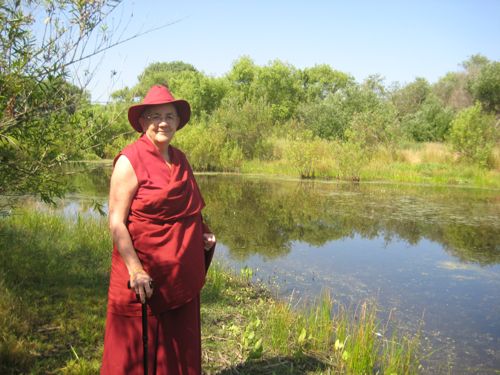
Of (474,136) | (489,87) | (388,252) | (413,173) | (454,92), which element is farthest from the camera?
(454,92)

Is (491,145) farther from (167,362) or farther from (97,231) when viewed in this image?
(167,362)

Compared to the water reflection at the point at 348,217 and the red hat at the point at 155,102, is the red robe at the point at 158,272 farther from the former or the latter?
the water reflection at the point at 348,217

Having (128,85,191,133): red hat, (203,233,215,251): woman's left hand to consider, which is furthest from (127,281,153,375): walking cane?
(128,85,191,133): red hat

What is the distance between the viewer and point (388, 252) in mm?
8109

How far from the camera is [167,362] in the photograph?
229cm

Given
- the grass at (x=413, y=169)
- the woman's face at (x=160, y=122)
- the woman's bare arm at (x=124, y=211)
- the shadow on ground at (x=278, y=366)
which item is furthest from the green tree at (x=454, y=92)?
the woman's bare arm at (x=124, y=211)

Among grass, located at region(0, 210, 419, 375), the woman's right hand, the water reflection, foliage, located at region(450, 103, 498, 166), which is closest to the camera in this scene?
the woman's right hand

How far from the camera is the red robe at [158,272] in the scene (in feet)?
7.29

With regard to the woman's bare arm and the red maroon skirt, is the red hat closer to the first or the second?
the woman's bare arm

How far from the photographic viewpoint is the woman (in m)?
2.19

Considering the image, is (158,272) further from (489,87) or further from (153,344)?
(489,87)

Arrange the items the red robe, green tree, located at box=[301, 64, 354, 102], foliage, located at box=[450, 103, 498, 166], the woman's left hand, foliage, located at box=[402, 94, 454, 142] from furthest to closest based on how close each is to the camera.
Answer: green tree, located at box=[301, 64, 354, 102]
foliage, located at box=[402, 94, 454, 142]
foliage, located at box=[450, 103, 498, 166]
the woman's left hand
the red robe

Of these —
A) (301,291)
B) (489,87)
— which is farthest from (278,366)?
(489,87)

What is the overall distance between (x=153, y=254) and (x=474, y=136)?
67.1 feet
